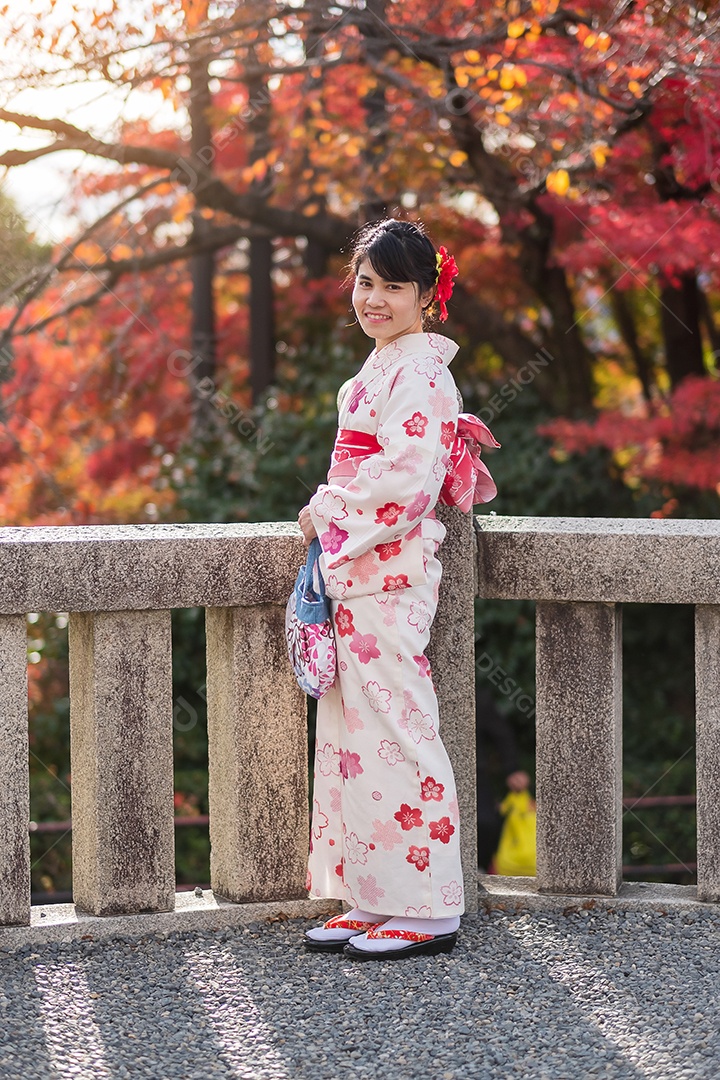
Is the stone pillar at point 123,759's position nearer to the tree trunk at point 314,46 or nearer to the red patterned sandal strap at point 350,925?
the red patterned sandal strap at point 350,925

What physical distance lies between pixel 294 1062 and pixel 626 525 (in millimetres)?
1436

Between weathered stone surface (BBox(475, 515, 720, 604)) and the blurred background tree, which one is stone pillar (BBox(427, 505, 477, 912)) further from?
the blurred background tree

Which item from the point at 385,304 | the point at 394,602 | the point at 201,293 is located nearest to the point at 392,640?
the point at 394,602

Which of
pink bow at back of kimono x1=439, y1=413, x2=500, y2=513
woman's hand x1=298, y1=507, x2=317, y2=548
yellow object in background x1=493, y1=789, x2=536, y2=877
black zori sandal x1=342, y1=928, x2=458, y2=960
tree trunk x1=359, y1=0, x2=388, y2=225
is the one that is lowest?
yellow object in background x1=493, y1=789, x2=536, y2=877

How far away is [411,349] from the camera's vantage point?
277 centimetres

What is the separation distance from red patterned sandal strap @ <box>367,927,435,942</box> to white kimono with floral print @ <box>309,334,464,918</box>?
5 centimetres

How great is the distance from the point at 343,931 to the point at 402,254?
5.11 feet

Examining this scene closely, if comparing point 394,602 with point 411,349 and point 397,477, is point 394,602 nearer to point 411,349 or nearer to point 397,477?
point 397,477

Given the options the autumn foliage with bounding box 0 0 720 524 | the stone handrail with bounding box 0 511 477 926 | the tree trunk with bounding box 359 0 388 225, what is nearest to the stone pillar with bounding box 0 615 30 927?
the stone handrail with bounding box 0 511 477 926

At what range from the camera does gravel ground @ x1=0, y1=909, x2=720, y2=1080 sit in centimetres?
229

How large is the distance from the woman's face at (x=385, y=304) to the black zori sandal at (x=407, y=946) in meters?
1.35

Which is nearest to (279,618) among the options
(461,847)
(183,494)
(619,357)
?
(461,847)

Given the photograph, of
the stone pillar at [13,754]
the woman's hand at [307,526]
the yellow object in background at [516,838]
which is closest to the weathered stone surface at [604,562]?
the woman's hand at [307,526]

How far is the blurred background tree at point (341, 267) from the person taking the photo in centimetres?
512
